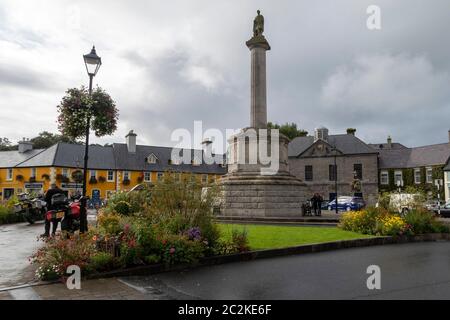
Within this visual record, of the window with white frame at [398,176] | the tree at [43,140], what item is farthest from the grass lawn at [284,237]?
the tree at [43,140]

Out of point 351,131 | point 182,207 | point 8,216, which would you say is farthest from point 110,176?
point 182,207

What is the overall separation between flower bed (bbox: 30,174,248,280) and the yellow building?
4247 cm

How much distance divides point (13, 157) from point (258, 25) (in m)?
49.4

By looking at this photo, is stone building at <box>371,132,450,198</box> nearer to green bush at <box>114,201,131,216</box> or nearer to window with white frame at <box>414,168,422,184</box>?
window with white frame at <box>414,168,422,184</box>

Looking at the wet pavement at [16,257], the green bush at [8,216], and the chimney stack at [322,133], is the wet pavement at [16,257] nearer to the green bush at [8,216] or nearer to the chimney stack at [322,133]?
the green bush at [8,216]

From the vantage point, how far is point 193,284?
6773 millimetres

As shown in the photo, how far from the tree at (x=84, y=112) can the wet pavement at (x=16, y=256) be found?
351 cm

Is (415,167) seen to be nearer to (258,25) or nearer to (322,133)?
(322,133)

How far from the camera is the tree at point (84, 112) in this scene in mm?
10312

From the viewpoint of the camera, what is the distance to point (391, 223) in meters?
13.5

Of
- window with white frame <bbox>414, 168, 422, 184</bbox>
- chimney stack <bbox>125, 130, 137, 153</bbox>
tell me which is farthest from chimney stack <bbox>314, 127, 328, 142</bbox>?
chimney stack <bbox>125, 130, 137, 153</bbox>

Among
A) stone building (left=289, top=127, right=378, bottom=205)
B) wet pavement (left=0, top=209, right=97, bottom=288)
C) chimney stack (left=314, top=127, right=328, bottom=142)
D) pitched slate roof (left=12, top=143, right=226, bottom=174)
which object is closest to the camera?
wet pavement (left=0, top=209, right=97, bottom=288)

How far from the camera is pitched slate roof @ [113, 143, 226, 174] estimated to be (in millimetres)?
58950
